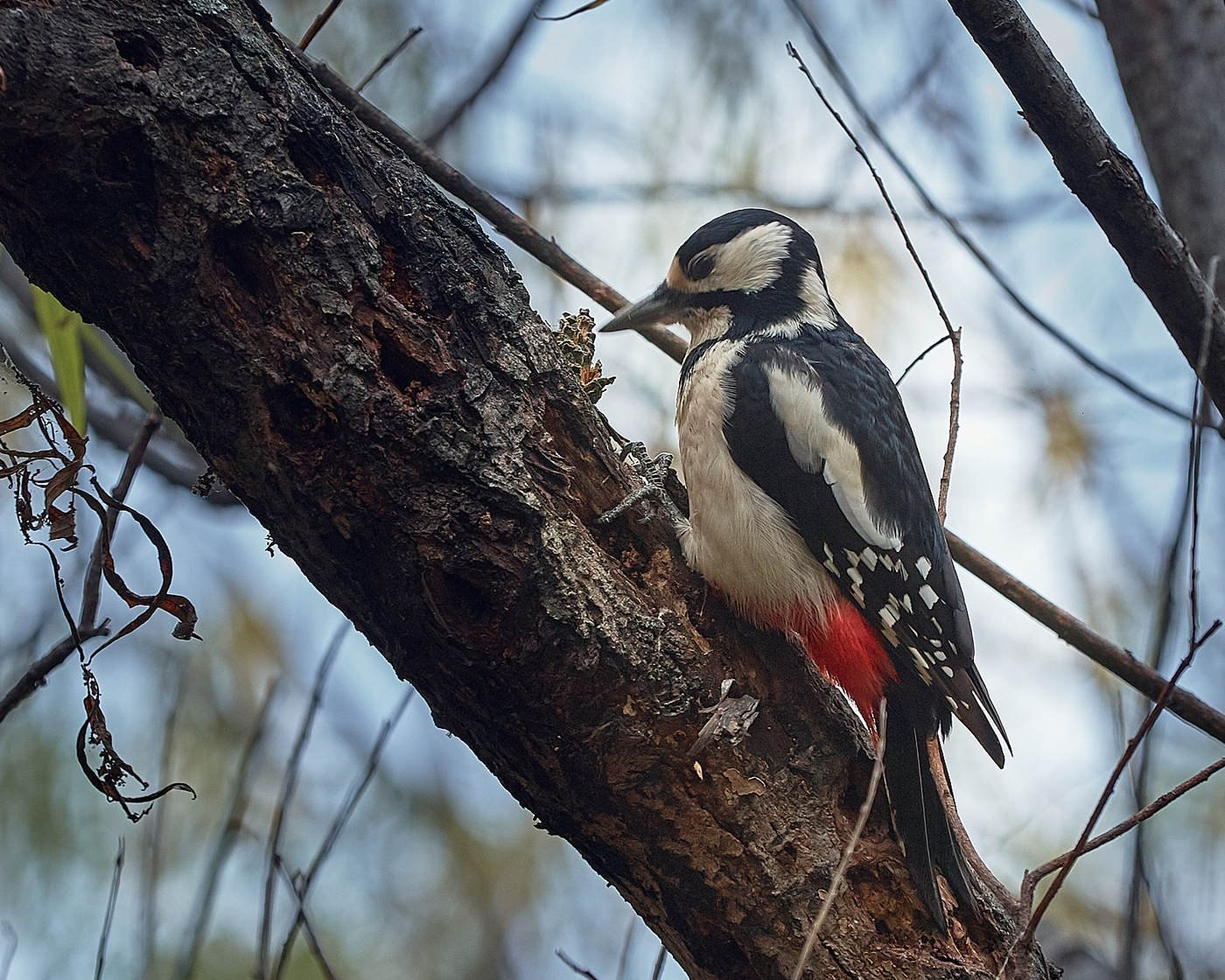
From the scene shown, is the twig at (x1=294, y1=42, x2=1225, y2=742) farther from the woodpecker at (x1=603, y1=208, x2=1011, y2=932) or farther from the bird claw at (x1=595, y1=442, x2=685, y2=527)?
the bird claw at (x1=595, y1=442, x2=685, y2=527)

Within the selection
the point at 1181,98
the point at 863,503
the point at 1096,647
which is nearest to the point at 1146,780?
the point at 1096,647

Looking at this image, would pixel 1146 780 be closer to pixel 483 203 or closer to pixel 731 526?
pixel 731 526

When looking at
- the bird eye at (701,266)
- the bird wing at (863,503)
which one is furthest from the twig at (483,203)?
the bird wing at (863,503)

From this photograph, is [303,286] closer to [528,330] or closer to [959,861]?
[528,330]

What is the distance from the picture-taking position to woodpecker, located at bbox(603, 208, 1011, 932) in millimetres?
2055

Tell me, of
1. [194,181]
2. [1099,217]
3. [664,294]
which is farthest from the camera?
[664,294]

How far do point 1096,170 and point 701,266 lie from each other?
1178mm

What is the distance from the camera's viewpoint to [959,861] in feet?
5.86

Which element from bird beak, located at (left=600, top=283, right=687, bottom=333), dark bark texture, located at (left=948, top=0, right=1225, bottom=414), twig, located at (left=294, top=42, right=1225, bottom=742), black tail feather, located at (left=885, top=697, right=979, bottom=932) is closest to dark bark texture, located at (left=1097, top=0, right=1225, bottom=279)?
twig, located at (left=294, top=42, right=1225, bottom=742)

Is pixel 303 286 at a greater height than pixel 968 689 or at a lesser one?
lesser

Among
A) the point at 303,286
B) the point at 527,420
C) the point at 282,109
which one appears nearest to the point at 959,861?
the point at 527,420

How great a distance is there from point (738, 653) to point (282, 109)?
1025mm

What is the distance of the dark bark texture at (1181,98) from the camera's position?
231 cm

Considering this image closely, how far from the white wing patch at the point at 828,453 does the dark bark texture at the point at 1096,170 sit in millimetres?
655
